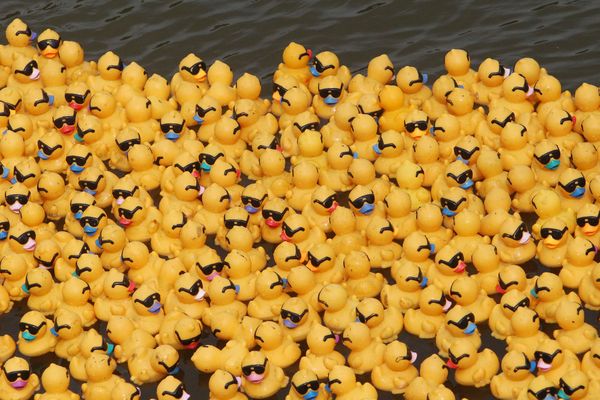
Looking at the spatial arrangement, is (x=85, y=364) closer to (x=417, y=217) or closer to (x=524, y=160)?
(x=417, y=217)

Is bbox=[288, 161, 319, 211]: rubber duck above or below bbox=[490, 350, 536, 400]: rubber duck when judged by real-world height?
above

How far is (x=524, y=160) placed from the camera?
11531mm

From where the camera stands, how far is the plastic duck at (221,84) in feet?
42.3

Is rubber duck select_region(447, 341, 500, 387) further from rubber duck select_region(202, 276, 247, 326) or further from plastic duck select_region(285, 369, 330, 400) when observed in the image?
rubber duck select_region(202, 276, 247, 326)

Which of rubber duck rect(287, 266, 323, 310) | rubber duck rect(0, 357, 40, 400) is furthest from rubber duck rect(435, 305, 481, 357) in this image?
rubber duck rect(0, 357, 40, 400)

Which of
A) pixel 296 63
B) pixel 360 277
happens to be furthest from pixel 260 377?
pixel 296 63

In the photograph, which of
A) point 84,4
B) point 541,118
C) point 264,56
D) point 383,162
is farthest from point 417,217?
point 84,4

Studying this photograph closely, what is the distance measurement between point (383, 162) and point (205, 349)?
2969mm

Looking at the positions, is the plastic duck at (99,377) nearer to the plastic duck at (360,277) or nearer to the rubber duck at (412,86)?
the plastic duck at (360,277)

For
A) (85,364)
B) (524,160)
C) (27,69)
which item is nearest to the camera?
(85,364)

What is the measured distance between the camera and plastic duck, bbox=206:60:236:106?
12906 millimetres

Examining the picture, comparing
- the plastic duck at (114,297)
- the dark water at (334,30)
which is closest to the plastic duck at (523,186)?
the dark water at (334,30)

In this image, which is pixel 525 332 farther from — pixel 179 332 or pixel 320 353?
pixel 179 332

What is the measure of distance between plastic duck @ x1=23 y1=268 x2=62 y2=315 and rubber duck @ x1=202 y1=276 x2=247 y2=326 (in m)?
1.40
